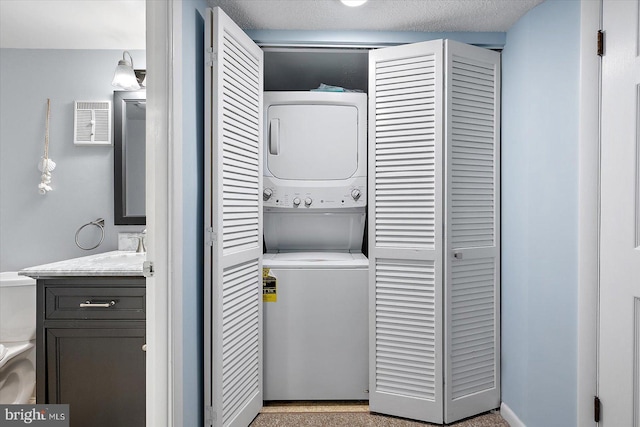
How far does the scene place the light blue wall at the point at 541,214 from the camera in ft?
5.47

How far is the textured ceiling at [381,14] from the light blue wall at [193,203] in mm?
306

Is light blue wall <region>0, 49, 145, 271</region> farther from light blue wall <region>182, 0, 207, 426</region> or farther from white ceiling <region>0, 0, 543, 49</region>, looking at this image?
light blue wall <region>182, 0, 207, 426</region>

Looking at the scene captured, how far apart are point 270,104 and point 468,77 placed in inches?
47.8

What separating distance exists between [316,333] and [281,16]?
1.81 meters

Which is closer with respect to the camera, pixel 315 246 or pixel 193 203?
pixel 193 203

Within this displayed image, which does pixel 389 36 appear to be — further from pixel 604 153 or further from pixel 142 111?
pixel 142 111

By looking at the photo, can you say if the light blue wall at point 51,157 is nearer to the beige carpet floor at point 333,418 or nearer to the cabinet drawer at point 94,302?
the cabinet drawer at point 94,302

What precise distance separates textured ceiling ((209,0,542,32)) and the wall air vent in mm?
1160

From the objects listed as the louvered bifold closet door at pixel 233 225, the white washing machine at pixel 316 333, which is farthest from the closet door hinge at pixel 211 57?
the white washing machine at pixel 316 333

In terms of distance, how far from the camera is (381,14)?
202 cm

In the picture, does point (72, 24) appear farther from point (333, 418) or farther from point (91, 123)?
point (333, 418)

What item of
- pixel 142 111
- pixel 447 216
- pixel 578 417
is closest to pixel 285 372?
pixel 447 216

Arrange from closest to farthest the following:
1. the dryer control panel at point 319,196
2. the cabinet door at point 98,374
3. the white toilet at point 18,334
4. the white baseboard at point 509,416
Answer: the cabinet door at point 98,374 < the white baseboard at point 509,416 < the white toilet at point 18,334 < the dryer control panel at point 319,196

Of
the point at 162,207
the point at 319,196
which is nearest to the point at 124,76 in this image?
the point at 162,207
